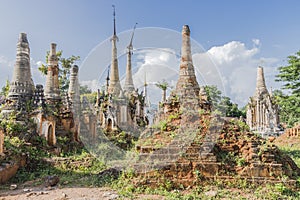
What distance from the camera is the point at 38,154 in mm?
13375

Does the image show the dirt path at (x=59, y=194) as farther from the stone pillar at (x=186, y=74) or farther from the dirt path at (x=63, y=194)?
the stone pillar at (x=186, y=74)

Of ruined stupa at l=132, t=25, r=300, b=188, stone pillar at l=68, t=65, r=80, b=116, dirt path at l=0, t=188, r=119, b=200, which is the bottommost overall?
dirt path at l=0, t=188, r=119, b=200

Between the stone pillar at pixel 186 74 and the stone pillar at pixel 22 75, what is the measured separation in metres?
8.56

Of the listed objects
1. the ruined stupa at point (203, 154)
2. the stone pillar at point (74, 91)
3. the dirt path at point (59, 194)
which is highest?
the stone pillar at point (74, 91)

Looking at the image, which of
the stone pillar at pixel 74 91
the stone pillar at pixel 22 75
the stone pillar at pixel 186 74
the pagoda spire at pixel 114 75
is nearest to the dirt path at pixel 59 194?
the stone pillar at pixel 186 74

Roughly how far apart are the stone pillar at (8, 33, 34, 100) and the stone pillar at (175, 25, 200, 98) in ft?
28.1

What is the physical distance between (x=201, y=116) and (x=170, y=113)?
1748 millimetres

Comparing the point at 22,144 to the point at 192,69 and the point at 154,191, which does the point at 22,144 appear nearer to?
the point at 154,191

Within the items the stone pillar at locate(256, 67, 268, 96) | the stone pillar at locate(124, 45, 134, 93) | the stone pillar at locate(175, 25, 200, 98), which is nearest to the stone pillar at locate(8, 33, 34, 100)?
the stone pillar at locate(175, 25, 200, 98)

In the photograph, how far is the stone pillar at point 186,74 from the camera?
1315 cm

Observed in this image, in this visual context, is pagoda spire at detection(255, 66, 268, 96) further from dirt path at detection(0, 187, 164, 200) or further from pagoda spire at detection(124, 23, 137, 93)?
dirt path at detection(0, 187, 164, 200)

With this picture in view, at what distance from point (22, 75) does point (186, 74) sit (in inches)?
363

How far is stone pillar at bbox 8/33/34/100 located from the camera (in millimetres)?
15055

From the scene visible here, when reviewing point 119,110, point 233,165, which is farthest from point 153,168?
point 119,110
